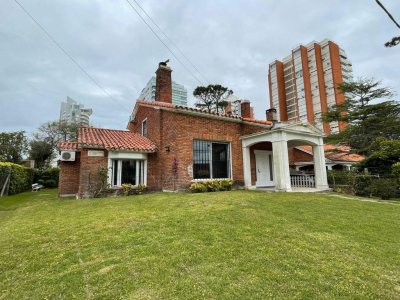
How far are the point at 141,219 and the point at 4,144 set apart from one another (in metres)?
40.3

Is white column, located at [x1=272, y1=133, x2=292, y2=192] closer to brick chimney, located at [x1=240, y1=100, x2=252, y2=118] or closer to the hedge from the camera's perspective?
brick chimney, located at [x1=240, y1=100, x2=252, y2=118]

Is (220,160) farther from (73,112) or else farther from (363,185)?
(73,112)

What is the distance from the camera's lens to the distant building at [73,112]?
46888 millimetres

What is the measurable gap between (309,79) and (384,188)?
54.8 metres

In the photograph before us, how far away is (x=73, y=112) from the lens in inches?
1945

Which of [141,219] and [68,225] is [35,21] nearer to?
[68,225]

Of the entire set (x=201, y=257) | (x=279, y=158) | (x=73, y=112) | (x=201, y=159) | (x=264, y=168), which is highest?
(x=73, y=112)

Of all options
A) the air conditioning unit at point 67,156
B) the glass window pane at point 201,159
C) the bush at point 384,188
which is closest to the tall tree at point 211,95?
the glass window pane at point 201,159

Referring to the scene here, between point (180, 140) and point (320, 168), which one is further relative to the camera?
point (320, 168)

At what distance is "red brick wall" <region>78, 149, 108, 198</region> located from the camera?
11195 mm

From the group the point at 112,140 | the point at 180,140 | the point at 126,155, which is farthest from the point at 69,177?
the point at 180,140

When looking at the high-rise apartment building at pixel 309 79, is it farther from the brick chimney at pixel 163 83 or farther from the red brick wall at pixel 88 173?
the red brick wall at pixel 88 173

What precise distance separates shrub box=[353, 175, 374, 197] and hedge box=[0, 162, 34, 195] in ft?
72.4

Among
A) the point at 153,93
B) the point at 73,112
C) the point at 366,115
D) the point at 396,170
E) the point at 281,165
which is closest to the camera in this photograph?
the point at 281,165
